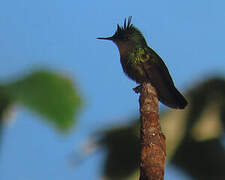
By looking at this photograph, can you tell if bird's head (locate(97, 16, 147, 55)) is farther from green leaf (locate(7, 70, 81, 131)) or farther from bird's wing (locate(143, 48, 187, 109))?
green leaf (locate(7, 70, 81, 131))

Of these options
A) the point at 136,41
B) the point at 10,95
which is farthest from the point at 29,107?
the point at 136,41

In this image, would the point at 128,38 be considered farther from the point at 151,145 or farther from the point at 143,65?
the point at 151,145

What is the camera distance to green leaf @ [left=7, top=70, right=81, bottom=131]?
3006 millimetres

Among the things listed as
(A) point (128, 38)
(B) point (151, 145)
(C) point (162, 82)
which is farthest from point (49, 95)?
(A) point (128, 38)

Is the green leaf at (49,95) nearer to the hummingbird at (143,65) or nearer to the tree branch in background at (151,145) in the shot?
the tree branch in background at (151,145)

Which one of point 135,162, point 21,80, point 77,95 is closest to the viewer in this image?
point 21,80

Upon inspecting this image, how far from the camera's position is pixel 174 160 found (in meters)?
9.76

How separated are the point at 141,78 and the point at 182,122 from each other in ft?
13.2

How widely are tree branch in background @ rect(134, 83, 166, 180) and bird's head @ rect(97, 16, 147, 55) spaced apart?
284 cm

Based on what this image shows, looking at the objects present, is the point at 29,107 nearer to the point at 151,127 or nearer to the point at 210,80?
the point at 151,127

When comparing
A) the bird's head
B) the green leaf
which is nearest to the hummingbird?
the bird's head

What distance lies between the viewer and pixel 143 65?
5621 millimetres

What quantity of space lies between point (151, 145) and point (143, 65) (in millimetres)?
3034

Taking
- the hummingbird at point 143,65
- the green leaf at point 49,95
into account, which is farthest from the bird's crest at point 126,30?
the green leaf at point 49,95
